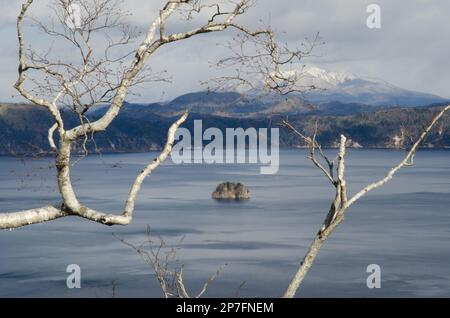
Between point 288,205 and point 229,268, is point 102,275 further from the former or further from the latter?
point 288,205

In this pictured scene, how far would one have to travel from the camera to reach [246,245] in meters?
97.0

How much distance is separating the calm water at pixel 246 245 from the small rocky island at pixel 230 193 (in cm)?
349

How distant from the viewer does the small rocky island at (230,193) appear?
155 m

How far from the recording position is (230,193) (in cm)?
15775

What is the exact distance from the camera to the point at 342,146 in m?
9.27

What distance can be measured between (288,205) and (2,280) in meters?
71.8

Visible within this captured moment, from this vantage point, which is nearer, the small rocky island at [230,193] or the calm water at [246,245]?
the calm water at [246,245]

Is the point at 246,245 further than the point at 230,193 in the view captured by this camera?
No

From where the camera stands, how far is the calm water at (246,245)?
71.5 m

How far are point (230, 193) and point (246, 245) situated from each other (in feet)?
200

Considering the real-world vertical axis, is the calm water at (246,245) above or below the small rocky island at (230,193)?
below

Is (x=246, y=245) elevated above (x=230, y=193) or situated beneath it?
situated beneath
